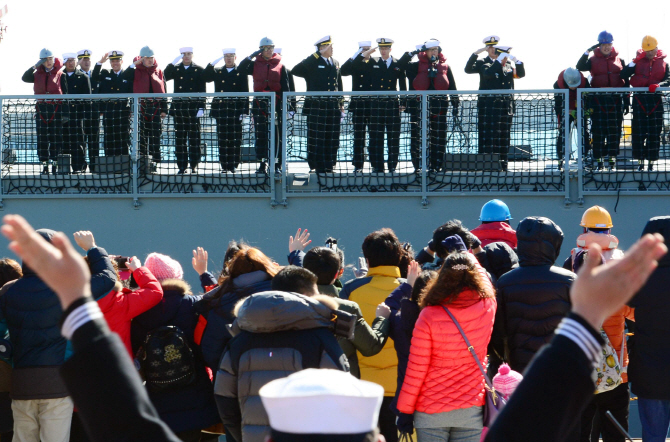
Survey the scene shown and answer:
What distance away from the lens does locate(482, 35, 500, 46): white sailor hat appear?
10.2 m

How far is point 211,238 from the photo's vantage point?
9141mm

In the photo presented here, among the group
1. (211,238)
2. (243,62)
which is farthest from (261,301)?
(243,62)

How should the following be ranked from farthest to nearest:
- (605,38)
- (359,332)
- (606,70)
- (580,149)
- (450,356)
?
(605,38) < (606,70) < (580,149) < (359,332) < (450,356)

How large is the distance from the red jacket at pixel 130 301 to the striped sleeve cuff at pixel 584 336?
143 inches

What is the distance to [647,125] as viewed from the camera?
352 inches

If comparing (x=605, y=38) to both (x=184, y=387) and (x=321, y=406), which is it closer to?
(x=184, y=387)

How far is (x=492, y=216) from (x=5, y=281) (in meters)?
3.51

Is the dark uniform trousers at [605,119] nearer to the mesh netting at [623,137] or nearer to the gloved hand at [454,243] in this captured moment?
the mesh netting at [623,137]

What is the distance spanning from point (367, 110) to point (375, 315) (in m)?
4.62

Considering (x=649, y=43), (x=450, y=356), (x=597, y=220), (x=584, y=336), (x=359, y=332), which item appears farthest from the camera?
(x=649, y=43)

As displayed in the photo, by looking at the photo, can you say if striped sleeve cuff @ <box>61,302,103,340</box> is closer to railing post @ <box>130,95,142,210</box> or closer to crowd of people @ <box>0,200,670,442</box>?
crowd of people @ <box>0,200,670,442</box>

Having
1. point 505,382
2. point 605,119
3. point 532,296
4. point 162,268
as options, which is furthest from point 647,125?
point 505,382

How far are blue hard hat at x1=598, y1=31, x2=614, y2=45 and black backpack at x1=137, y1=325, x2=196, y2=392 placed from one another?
23.2 ft

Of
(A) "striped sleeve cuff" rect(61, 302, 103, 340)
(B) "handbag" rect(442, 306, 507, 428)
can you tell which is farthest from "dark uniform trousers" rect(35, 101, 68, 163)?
(A) "striped sleeve cuff" rect(61, 302, 103, 340)
